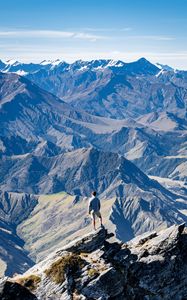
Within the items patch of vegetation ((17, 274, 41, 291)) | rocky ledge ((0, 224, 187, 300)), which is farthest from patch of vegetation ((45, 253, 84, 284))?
patch of vegetation ((17, 274, 41, 291))

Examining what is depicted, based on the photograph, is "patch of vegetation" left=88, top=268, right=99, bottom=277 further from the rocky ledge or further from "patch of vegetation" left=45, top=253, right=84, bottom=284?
"patch of vegetation" left=45, top=253, right=84, bottom=284

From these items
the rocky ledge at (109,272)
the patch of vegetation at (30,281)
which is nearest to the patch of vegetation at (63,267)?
the rocky ledge at (109,272)

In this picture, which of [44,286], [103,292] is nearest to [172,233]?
[103,292]

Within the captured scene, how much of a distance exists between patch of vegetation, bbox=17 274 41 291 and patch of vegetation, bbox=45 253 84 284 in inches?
46.7

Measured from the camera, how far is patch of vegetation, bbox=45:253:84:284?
2114 inches

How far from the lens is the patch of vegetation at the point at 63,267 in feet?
176

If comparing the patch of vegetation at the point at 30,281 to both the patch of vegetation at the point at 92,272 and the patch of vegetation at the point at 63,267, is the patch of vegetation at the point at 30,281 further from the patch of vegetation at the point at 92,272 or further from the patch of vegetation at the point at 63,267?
the patch of vegetation at the point at 92,272

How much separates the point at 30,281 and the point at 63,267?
11.5 feet

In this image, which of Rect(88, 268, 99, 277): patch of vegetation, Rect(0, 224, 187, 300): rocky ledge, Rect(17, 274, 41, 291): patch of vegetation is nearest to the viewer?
Rect(0, 224, 187, 300): rocky ledge

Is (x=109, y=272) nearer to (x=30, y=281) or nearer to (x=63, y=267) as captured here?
(x=63, y=267)

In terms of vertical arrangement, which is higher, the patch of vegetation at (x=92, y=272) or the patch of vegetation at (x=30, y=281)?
the patch of vegetation at (x=92, y=272)

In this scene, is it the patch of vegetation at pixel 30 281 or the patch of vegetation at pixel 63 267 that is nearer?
the patch of vegetation at pixel 30 281

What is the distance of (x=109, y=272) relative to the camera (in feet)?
180

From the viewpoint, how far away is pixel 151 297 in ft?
190
